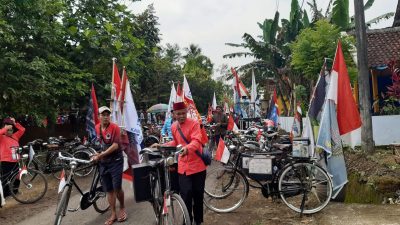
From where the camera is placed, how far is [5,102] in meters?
12.2

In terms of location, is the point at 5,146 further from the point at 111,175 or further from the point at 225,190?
the point at 225,190

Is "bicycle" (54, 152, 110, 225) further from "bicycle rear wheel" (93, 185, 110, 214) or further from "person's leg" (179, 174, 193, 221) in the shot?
"person's leg" (179, 174, 193, 221)

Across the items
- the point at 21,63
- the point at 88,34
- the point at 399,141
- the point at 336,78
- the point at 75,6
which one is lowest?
the point at 399,141

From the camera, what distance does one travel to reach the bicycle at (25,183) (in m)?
8.56

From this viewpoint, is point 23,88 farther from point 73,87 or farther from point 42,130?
point 42,130

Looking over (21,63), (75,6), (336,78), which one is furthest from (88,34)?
(336,78)

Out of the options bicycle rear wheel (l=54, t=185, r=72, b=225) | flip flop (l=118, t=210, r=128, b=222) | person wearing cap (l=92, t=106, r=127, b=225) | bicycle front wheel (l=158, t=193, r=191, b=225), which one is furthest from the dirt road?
bicycle front wheel (l=158, t=193, r=191, b=225)

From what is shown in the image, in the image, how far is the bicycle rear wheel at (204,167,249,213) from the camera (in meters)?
7.03

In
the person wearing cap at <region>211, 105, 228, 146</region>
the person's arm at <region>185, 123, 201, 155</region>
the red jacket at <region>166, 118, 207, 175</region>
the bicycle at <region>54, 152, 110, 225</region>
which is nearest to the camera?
the person's arm at <region>185, 123, 201, 155</region>

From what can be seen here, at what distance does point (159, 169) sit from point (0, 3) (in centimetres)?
778

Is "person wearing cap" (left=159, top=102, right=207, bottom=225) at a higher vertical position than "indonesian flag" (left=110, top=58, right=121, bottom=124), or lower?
lower

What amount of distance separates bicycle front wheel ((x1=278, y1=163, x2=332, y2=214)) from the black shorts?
2.52 meters

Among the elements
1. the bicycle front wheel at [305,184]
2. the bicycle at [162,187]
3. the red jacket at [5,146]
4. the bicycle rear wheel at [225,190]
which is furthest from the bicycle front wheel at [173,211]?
the red jacket at [5,146]

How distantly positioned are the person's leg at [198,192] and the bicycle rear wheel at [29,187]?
4.39m
